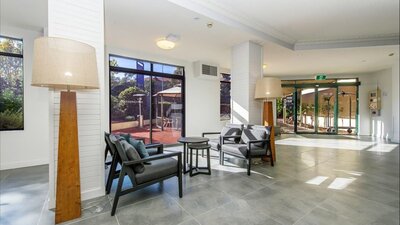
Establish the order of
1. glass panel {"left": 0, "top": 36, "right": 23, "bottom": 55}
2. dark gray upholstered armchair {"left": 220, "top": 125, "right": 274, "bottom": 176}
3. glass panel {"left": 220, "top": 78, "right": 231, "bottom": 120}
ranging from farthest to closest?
glass panel {"left": 220, "top": 78, "right": 231, "bottom": 120} < glass panel {"left": 0, "top": 36, "right": 23, "bottom": 55} < dark gray upholstered armchair {"left": 220, "top": 125, "right": 274, "bottom": 176}

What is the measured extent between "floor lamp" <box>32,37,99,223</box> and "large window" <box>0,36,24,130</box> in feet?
8.41

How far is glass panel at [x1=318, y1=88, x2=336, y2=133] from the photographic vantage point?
902cm

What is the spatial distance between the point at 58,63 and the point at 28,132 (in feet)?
10.6

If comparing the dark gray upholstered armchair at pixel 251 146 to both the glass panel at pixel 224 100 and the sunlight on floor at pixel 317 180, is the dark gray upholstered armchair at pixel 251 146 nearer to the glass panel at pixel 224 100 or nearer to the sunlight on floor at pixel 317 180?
the sunlight on floor at pixel 317 180

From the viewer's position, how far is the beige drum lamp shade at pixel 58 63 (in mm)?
1764

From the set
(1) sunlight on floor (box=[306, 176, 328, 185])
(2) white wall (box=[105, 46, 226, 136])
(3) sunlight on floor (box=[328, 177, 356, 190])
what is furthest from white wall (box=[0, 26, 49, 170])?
(3) sunlight on floor (box=[328, 177, 356, 190])

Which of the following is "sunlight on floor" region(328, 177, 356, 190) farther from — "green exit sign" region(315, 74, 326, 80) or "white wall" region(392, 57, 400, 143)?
"green exit sign" region(315, 74, 326, 80)

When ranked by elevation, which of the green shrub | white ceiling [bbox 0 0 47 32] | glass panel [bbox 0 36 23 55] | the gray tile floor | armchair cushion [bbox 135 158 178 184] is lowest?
the gray tile floor

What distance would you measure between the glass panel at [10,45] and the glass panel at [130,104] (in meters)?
1.84

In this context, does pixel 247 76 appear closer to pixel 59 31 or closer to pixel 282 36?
pixel 282 36

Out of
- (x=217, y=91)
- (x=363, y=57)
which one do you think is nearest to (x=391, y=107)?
(x=363, y=57)

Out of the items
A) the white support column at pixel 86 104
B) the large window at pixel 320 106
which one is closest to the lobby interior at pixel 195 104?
the white support column at pixel 86 104

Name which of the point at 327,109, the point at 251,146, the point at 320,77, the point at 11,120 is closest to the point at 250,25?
the point at 251,146

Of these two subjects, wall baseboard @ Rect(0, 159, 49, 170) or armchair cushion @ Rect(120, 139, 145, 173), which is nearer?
armchair cushion @ Rect(120, 139, 145, 173)
